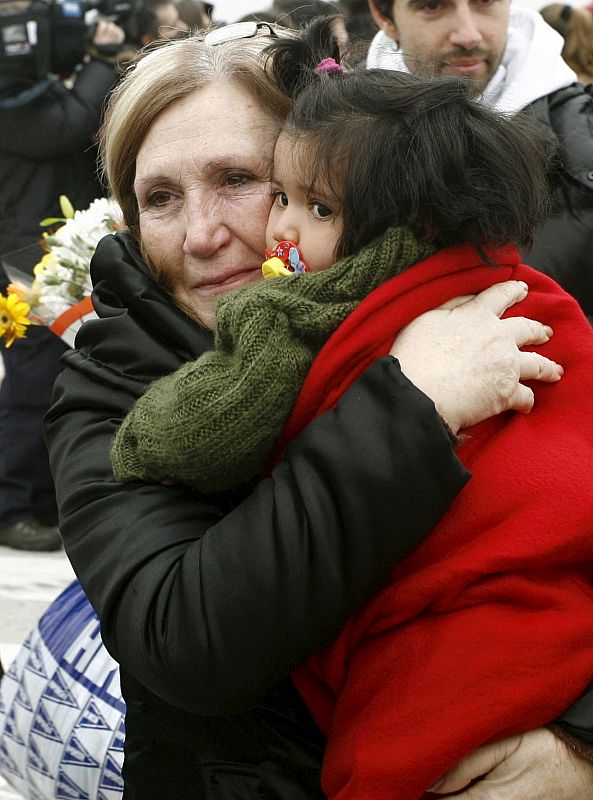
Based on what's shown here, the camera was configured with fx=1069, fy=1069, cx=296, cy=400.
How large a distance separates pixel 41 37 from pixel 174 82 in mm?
3595

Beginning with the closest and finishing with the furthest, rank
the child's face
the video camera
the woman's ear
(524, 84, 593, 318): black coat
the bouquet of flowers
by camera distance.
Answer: the child's face < (524, 84, 593, 318): black coat < the bouquet of flowers < the woman's ear < the video camera

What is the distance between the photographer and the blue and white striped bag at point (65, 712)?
2.30 meters

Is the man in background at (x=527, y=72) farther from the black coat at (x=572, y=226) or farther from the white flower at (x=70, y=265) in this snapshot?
the white flower at (x=70, y=265)

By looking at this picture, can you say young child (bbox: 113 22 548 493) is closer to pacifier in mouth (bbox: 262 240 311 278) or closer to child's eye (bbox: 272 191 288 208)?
pacifier in mouth (bbox: 262 240 311 278)

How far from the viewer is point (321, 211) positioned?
1541mm

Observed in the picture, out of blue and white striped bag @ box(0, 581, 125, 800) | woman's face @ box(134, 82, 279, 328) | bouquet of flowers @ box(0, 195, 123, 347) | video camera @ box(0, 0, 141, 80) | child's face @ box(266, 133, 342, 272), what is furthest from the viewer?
video camera @ box(0, 0, 141, 80)

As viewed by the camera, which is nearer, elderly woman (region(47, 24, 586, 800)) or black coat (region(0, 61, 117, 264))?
elderly woman (region(47, 24, 586, 800))

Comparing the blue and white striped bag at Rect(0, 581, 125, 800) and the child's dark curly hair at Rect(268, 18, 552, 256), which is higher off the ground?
the child's dark curly hair at Rect(268, 18, 552, 256)

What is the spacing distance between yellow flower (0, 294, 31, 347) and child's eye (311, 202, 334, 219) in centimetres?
140

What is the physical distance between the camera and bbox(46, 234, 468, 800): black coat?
1.31 m

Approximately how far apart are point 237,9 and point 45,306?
8669mm

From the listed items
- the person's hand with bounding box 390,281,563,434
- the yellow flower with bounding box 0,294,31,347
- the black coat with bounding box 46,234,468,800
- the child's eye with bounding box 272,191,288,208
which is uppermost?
the child's eye with bounding box 272,191,288,208

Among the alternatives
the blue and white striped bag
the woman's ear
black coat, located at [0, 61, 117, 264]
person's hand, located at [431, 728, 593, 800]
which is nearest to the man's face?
the woman's ear

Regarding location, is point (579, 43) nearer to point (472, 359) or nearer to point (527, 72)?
point (527, 72)
